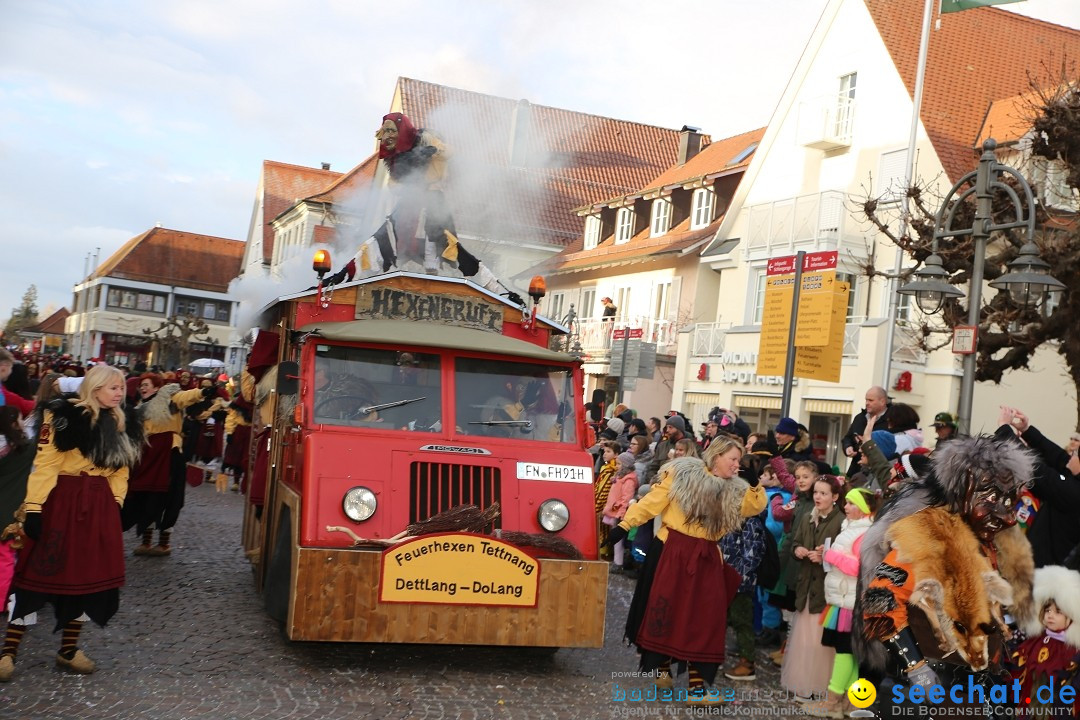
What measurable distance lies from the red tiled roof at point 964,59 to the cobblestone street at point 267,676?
793 inches

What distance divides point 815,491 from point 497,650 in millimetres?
2772

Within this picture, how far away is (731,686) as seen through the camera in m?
8.65

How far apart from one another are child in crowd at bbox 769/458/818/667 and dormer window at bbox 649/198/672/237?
26.3m

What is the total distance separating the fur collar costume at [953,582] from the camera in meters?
4.75

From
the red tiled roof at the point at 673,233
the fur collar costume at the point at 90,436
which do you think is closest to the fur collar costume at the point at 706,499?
the fur collar costume at the point at 90,436

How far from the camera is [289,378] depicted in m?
8.60

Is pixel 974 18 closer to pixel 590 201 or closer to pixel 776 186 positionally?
pixel 776 186

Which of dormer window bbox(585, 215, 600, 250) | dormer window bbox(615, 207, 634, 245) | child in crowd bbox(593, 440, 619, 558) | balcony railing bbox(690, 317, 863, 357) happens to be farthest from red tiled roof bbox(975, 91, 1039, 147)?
dormer window bbox(585, 215, 600, 250)

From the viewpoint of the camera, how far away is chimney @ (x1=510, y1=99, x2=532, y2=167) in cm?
1825

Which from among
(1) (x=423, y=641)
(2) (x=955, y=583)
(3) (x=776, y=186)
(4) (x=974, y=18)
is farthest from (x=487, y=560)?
(4) (x=974, y=18)

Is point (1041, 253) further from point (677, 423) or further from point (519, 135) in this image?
point (519, 135)

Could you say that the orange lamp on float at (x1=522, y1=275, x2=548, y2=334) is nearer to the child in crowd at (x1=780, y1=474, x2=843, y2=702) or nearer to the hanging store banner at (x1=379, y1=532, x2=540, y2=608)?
the hanging store banner at (x1=379, y1=532, x2=540, y2=608)

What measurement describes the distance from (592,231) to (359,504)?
32.7 meters

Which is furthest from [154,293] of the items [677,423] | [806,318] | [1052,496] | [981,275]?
[1052,496]
